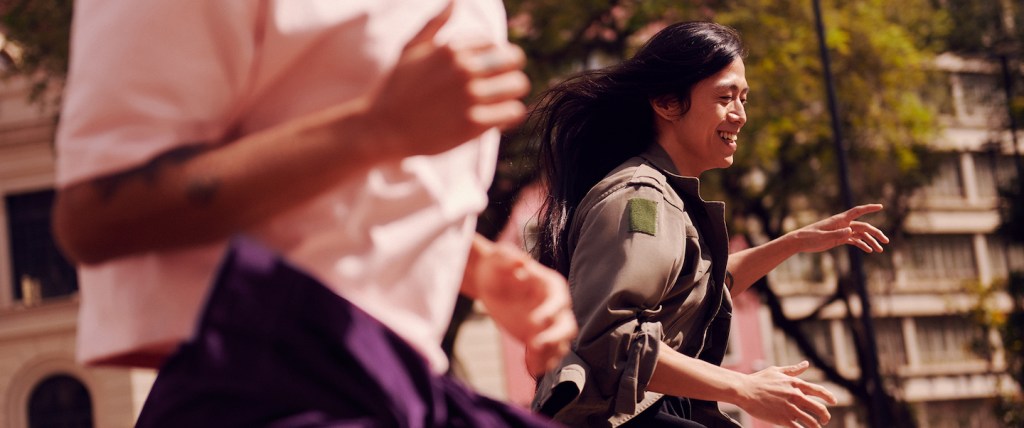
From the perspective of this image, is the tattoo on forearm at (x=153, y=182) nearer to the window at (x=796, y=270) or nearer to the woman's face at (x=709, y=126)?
the woman's face at (x=709, y=126)

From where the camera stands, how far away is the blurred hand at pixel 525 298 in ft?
4.89

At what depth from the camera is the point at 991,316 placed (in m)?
26.6

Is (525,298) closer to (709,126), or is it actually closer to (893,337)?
(709,126)

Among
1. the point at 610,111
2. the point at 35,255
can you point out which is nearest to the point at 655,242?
the point at 610,111

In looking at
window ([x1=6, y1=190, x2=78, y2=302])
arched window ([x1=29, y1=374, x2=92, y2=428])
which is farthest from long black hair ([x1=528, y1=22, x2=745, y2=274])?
window ([x1=6, y1=190, x2=78, y2=302])

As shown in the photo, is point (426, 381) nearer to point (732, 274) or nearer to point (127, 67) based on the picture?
point (127, 67)

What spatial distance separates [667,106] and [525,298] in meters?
2.38

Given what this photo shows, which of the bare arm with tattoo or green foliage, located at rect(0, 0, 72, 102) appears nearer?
the bare arm with tattoo

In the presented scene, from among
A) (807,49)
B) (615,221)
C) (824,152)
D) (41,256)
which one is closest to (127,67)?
(615,221)

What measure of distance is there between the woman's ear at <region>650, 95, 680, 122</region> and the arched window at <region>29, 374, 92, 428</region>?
76.3ft

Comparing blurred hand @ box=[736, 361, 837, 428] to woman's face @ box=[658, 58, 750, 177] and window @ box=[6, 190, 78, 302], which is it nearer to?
woman's face @ box=[658, 58, 750, 177]

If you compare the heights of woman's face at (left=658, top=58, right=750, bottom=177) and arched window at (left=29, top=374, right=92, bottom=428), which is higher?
woman's face at (left=658, top=58, right=750, bottom=177)

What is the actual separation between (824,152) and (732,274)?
1836cm

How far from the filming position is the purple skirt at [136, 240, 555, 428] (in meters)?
1.31
